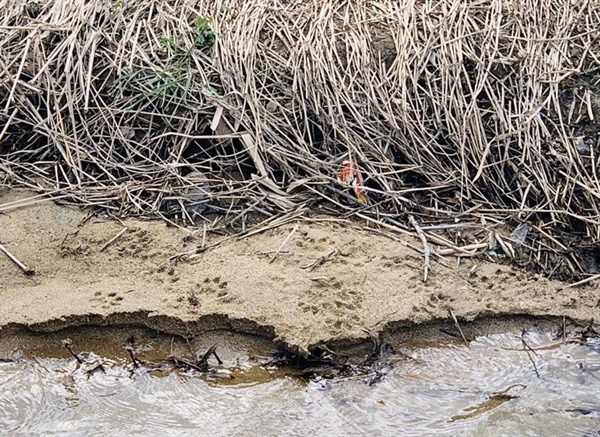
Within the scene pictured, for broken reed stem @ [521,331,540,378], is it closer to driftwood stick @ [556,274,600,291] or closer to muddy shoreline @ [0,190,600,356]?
muddy shoreline @ [0,190,600,356]

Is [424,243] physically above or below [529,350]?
above

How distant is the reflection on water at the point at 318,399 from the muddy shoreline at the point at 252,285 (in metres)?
0.16

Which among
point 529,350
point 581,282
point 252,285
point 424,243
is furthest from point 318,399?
point 581,282

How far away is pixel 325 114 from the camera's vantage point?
390 cm

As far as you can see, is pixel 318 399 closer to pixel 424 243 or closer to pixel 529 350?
pixel 529 350

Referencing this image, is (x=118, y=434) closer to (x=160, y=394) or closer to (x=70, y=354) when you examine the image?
(x=160, y=394)

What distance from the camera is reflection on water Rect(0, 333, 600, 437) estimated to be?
2.61 meters

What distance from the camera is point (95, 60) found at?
13.5ft

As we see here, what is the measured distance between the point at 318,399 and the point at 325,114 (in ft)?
5.20

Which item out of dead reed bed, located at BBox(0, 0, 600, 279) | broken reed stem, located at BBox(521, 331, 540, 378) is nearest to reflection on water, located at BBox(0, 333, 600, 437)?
broken reed stem, located at BBox(521, 331, 540, 378)

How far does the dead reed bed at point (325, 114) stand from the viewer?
367 cm

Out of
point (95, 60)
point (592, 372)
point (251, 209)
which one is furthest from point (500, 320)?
point (95, 60)

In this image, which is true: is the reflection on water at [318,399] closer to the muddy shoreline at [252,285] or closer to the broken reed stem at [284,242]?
the muddy shoreline at [252,285]

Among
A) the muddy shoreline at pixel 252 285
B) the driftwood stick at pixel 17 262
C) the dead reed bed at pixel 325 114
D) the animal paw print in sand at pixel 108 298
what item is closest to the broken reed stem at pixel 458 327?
the muddy shoreline at pixel 252 285
